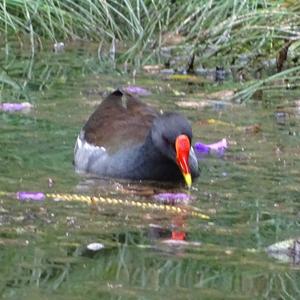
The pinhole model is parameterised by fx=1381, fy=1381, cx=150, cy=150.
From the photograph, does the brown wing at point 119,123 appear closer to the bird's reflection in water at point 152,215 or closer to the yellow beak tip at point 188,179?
the bird's reflection in water at point 152,215

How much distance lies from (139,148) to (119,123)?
0.47 metres

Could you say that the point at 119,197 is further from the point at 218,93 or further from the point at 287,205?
the point at 218,93

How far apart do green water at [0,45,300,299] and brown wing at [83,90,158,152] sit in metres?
0.24

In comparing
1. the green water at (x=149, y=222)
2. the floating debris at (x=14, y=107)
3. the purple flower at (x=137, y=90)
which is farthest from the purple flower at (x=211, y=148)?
the purple flower at (x=137, y=90)

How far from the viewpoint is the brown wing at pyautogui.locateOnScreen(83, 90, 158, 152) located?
26.1 feet

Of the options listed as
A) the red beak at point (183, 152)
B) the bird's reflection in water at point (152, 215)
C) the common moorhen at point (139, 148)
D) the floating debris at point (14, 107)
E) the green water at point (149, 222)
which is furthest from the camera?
the floating debris at point (14, 107)

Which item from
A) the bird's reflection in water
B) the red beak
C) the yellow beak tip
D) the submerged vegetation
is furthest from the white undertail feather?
the submerged vegetation

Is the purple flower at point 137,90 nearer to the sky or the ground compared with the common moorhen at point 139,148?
nearer to the sky

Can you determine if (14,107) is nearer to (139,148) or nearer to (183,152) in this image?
(139,148)

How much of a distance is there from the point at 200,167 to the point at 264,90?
9.88 feet

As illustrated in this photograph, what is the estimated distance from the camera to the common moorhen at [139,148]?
24.7 feet

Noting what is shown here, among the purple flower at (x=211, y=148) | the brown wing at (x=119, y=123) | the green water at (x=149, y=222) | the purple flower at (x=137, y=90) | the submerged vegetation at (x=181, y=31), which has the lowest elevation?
the green water at (x=149, y=222)

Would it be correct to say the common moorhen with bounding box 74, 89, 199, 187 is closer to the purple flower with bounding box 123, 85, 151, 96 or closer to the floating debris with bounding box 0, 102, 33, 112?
the floating debris with bounding box 0, 102, 33, 112

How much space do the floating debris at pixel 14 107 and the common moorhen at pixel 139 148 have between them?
4.90 feet
